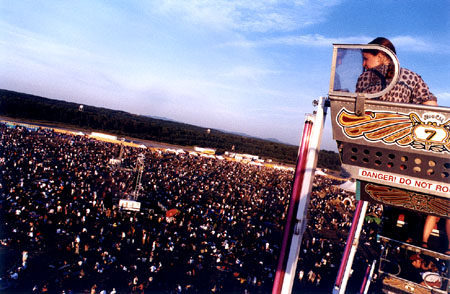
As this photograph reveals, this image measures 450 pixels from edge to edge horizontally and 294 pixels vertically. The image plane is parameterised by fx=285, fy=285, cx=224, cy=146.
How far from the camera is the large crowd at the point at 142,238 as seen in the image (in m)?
9.73

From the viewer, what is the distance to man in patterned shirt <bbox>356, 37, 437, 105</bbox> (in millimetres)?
2164

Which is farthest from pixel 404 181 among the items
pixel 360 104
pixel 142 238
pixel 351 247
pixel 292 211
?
pixel 142 238

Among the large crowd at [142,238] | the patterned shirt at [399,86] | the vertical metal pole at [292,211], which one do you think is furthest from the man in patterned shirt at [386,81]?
the large crowd at [142,238]

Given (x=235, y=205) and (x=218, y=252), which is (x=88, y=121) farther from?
(x=218, y=252)

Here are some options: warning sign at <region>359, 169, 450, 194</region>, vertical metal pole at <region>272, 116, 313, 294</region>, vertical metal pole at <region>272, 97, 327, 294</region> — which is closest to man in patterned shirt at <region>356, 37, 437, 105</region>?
vertical metal pole at <region>272, 97, 327, 294</region>

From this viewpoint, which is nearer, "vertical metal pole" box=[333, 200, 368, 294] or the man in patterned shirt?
the man in patterned shirt

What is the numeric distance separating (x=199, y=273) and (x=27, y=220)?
7949mm

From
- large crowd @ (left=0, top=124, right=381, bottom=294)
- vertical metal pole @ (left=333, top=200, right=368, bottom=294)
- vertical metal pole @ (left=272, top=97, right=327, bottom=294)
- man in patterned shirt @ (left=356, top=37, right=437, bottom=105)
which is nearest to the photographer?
man in patterned shirt @ (left=356, top=37, right=437, bottom=105)

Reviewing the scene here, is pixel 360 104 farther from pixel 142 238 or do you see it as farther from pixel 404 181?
pixel 142 238

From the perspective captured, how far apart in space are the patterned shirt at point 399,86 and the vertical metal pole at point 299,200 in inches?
13.9

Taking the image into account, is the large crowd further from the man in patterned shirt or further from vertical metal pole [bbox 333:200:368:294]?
the man in patterned shirt

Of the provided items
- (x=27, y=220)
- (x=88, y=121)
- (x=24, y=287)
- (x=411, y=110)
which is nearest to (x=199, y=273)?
(x=24, y=287)

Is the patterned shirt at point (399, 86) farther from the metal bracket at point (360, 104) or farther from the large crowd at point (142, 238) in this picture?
the large crowd at point (142, 238)

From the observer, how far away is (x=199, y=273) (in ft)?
36.4
